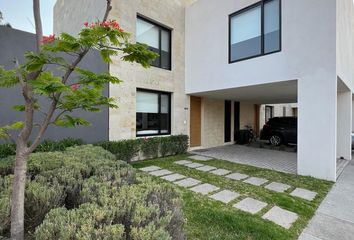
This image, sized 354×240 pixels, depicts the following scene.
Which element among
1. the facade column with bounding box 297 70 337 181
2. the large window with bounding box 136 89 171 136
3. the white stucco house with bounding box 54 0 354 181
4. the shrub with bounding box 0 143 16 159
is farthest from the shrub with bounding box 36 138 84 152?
the facade column with bounding box 297 70 337 181

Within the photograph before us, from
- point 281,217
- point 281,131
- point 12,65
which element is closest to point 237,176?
point 281,217

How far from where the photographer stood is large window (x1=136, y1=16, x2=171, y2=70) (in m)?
8.36

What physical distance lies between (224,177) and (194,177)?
32.5 inches

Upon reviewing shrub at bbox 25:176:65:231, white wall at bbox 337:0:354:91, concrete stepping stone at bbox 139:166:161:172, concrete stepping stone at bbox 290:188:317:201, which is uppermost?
white wall at bbox 337:0:354:91

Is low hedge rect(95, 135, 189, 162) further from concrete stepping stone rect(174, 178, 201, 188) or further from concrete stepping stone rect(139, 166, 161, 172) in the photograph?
concrete stepping stone rect(174, 178, 201, 188)

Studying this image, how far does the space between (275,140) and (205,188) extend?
27.9 ft

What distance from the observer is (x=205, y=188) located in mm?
4812

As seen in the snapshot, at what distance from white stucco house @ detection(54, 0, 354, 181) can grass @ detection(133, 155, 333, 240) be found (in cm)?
106

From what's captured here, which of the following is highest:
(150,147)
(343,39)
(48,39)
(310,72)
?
(343,39)

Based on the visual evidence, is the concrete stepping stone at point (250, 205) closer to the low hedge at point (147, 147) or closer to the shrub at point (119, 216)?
the shrub at point (119, 216)

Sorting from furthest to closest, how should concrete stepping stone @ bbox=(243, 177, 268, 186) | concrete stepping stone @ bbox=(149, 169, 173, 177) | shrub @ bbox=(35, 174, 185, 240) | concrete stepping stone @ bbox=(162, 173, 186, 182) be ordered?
concrete stepping stone @ bbox=(149, 169, 173, 177), concrete stepping stone @ bbox=(162, 173, 186, 182), concrete stepping stone @ bbox=(243, 177, 268, 186), shrub @ bbox=(35, 174, 185, 240)

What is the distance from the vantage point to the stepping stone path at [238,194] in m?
3.54

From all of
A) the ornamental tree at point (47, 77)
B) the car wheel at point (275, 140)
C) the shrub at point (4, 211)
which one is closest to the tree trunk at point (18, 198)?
the ornamental tree at point (47, 77)

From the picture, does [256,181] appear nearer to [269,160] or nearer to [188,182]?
[188,182]
